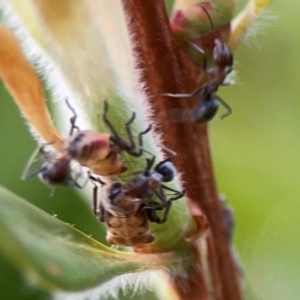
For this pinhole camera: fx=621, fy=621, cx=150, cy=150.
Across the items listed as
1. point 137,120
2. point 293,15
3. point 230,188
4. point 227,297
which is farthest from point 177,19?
point 293,15

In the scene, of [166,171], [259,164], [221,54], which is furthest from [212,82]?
[259,164]

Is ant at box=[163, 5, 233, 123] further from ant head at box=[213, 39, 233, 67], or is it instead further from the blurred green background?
the blurred green background

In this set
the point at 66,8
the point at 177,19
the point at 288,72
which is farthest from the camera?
the point at 288,72

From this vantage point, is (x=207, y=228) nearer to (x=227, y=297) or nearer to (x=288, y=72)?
(x=227, y=297)

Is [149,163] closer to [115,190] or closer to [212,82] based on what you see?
[115,190]

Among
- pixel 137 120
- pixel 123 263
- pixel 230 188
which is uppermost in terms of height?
pixel 137 120

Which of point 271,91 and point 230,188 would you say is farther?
point 271,91

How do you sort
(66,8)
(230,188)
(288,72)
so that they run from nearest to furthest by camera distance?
(66,8) < (230,188) < (288,72)

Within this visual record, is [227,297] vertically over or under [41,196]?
over
